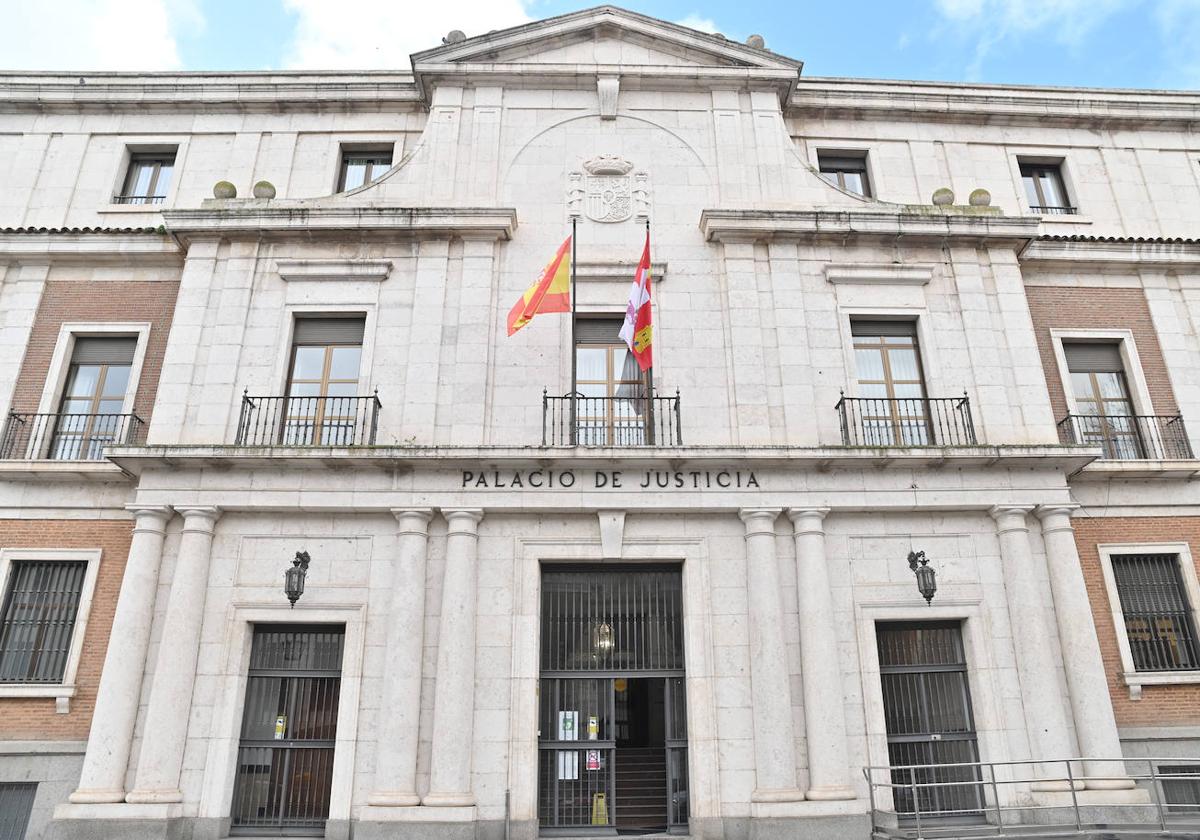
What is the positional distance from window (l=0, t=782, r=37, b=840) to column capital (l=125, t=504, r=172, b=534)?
3.93 meters

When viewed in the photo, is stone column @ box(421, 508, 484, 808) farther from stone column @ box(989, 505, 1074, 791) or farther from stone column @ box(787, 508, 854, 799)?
stone column @ box(989, 505, 1074, 791)

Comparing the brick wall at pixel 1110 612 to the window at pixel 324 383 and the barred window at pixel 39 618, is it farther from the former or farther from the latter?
the barred window at pixel 39 618

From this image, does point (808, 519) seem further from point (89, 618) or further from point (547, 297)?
point (89, 618)

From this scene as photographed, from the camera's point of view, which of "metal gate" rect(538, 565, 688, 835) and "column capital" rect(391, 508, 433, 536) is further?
"column capital" rect(391, 508, 433, 536)

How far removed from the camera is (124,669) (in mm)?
10680

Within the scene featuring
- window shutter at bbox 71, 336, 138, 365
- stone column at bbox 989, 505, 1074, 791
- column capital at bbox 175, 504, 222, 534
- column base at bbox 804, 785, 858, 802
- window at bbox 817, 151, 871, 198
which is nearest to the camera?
column base at bbox 804, 785, 858, 802

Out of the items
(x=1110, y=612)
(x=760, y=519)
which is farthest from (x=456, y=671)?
(x=1110, y=612)

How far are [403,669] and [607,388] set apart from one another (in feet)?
17.3

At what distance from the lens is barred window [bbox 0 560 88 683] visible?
1167 cm

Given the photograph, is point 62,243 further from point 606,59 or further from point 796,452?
point 796,452

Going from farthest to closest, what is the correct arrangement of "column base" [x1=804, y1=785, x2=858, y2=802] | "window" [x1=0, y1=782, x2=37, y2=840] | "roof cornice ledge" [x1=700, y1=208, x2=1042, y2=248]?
"roof cornice ledge" [x1=700, y1=208, x2=1042, y2=248], "window" [x1=0, y1=782, x2=37, y2=840], "column base" [x1=804, y1=785, x2=858, y2=802]

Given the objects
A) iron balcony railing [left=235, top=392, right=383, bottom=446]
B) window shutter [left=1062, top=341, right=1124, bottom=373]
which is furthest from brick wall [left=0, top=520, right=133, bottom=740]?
window shutter [left=1062, top=341, right=1124, bottom=373]

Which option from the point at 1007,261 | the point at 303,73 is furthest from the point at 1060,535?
the point at 303,73

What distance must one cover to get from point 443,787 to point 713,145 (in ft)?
37.7
